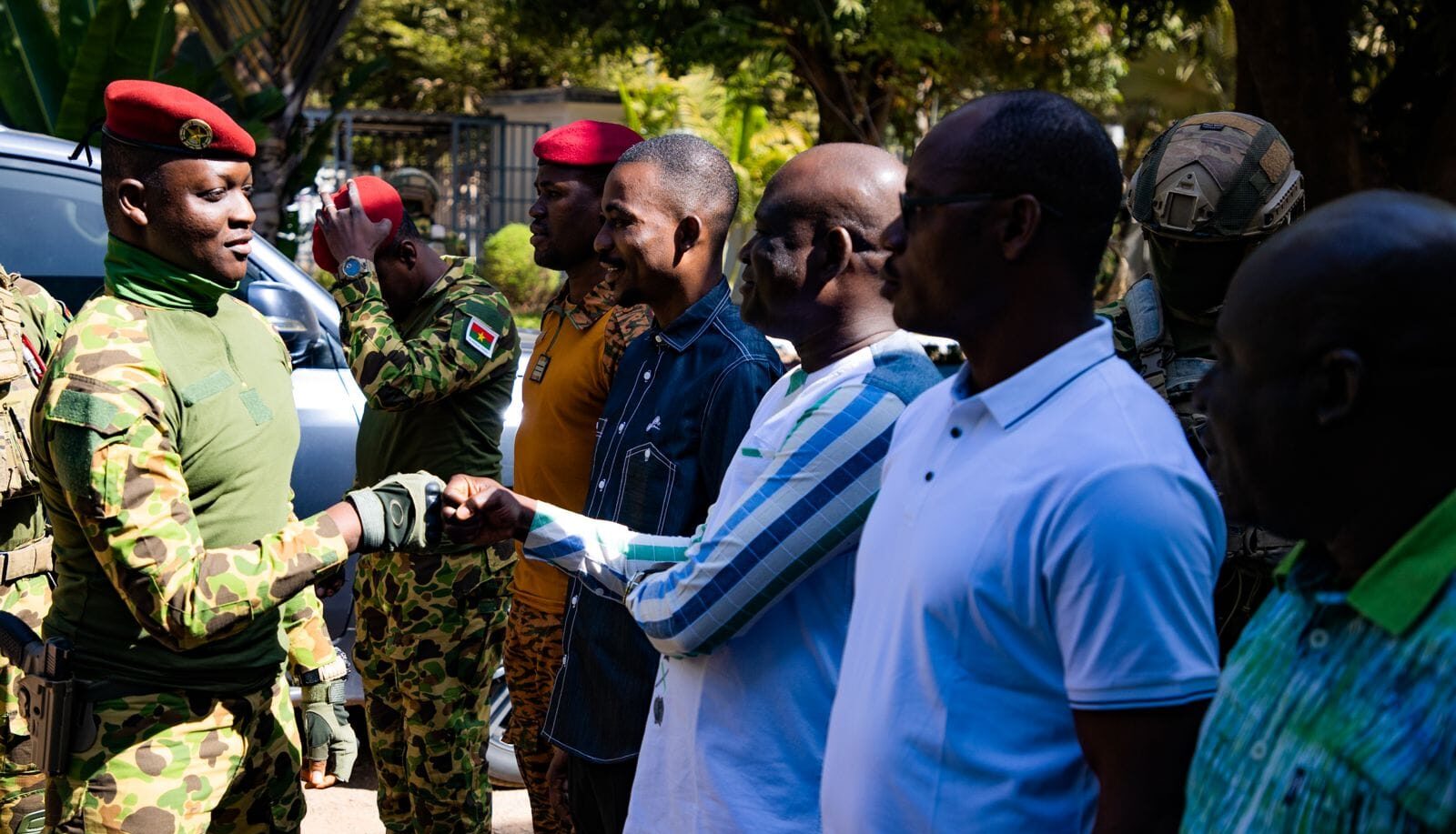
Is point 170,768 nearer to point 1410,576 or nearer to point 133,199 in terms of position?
point 133,199

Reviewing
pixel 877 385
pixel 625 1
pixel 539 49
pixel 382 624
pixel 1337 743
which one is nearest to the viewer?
pixel 1337 743

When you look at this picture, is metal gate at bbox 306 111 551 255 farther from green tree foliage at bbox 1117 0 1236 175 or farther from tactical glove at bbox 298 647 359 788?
tactical glove at bbox 298 647 359 788

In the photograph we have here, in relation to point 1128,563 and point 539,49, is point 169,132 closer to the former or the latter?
point 1128,563

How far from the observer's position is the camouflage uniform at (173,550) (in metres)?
2.58

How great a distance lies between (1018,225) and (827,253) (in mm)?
667

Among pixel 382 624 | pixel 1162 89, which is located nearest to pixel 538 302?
pixel 1162 89

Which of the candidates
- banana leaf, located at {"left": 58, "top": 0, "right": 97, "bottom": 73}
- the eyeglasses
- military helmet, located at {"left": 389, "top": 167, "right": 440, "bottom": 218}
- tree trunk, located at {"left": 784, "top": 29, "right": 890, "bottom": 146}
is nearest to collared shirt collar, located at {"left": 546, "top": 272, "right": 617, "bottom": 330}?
the eyeglasses

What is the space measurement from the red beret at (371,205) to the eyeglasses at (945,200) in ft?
7.50

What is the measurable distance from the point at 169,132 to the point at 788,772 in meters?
1.88

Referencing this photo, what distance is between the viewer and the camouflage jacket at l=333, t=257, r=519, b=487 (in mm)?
3566

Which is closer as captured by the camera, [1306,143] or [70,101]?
[1306,143]

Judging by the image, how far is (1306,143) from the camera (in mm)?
6422

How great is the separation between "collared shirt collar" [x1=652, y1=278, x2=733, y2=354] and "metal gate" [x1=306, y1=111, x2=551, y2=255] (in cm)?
1628

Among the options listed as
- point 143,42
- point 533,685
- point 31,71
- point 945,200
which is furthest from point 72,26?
point 945,200
